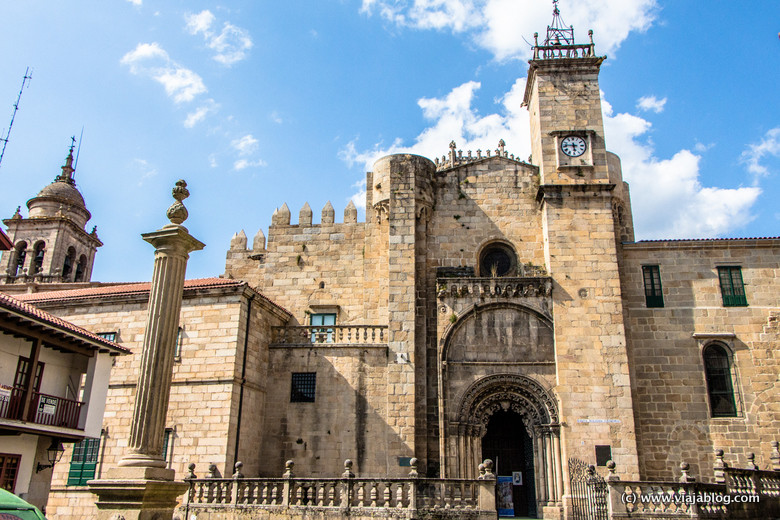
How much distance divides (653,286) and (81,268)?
34.6 metres

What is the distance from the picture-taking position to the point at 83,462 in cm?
2005

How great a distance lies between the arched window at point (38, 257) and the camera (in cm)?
3706

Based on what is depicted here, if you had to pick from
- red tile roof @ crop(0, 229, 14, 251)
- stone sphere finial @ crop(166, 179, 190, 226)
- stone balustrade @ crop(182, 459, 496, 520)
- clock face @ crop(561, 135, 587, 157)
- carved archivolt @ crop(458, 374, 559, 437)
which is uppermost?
clock face @ crop(561, 135, 587, 157)

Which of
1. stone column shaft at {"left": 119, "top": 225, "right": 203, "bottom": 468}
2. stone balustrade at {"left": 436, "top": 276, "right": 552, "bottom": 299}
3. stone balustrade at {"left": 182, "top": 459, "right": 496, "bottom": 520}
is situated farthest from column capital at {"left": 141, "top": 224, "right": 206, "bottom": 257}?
stone balustrade at {"left": 436, "top": 276, "right": 552, "bottom": 299}

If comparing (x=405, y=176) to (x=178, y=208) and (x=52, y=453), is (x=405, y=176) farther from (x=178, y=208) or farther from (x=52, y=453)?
(x=52, y=453)

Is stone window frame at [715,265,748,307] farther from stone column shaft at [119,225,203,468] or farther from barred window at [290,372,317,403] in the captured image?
stone column shaft at [119,225,203,468]

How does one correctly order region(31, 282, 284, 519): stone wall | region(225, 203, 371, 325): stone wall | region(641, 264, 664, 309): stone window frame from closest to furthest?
1. region(31, 282, 284, 519): stone wall
2. region(641, 264, 664, 309): stone window frame
3. region(225, 203, 371, 325): stone wall

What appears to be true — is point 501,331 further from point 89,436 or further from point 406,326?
point 89,436

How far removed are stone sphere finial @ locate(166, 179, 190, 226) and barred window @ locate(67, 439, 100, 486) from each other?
12883 millimetres

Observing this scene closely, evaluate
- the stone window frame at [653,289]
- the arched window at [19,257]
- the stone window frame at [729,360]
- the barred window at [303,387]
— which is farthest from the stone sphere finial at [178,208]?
the arched window at [19,257]

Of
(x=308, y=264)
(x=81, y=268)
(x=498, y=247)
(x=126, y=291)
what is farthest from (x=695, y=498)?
(x=81, y=268)

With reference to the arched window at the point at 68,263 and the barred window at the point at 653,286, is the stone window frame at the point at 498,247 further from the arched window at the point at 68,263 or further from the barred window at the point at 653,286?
the arched window at the point at 68,263

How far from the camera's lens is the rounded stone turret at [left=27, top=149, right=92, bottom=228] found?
1539 inches

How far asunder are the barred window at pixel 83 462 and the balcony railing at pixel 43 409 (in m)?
2.08
